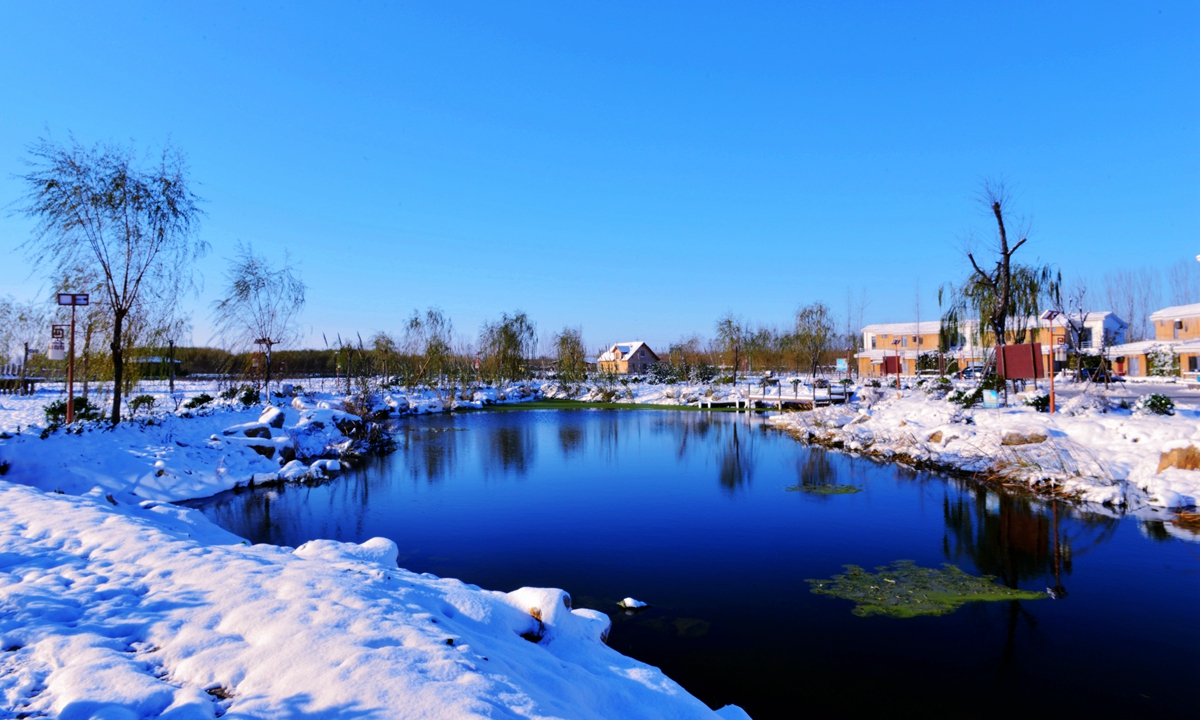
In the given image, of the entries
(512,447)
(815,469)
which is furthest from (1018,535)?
(512,447)

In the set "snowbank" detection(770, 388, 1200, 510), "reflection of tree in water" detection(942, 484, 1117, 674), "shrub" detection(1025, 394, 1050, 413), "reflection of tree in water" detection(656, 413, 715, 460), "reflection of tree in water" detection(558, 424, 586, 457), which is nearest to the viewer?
"reflection of tree in water" detection(942, 484, 1117, 674)

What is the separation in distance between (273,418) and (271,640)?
562 inches

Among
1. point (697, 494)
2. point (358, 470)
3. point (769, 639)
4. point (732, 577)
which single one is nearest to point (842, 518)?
point (697, 494)

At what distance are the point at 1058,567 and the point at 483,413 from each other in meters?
24.9

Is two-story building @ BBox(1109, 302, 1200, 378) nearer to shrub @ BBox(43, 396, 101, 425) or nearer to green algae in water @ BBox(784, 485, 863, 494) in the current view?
green algae in water @ BBox(784, 485, 863, 494)

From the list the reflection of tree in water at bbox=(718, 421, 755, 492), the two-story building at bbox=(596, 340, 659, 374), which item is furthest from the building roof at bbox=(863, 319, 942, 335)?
the reflection of tree in water at bbox=(718, 421, 755, 492)

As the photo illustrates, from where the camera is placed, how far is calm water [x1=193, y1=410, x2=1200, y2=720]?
15.4ft

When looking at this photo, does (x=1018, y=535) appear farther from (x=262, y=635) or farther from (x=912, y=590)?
(x=262, y=635)

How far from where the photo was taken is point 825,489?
11883 mm

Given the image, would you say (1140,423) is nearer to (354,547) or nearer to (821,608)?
(821,608)

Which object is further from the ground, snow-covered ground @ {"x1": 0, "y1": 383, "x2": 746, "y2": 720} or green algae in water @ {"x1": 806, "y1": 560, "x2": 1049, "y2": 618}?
snow-covered ground @ {"x1": 0, "y1": 383, "x2": 746, "y2": 720}

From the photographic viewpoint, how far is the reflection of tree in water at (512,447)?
14969 millimetres

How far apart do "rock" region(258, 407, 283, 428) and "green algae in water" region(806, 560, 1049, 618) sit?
45.4 feet

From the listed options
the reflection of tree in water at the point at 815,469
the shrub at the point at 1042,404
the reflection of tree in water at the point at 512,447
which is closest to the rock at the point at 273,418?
the reflection of tree in water at the point at 512,447
